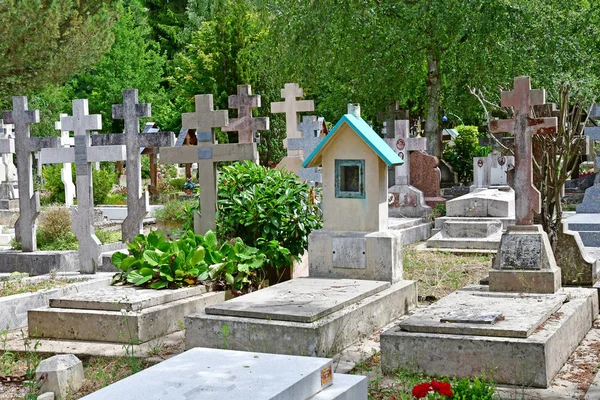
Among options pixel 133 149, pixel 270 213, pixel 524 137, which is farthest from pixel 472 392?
pixel 133 149

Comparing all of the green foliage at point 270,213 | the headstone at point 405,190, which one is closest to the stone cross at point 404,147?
the headstone at point 405,190

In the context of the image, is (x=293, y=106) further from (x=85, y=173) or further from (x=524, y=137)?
(x=524, y=137)

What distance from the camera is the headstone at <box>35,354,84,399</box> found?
563 cm

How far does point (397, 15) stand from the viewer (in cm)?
2231

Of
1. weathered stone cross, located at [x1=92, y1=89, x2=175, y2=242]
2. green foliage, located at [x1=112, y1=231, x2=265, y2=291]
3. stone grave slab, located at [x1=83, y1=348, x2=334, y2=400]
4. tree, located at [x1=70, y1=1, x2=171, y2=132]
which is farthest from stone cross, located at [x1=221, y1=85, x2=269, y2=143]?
tree, located at [x1=70, y1=1, x2=171, y2=132]

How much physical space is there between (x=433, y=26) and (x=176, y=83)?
1892cm

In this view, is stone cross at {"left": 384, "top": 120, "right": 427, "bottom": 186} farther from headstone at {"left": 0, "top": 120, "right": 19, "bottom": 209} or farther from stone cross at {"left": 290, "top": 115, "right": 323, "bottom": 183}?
headstone at {"left": 0, "top": 120, "right": 19, "bottom": 209}

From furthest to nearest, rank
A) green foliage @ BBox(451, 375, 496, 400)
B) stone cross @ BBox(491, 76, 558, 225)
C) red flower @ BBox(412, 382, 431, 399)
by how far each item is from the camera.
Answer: stone cross @ BBox(491, 76, 558, 225) → green foliage @ BBox(451, 375, 496, 400) → red flower @ BBox(412, 382, 431, 399)

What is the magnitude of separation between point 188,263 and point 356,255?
65.7 inches

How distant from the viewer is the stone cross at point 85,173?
Result: 10.2m

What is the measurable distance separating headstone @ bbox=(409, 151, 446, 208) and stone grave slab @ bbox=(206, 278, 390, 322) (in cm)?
1055

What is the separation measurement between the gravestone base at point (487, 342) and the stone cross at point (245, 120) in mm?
6116

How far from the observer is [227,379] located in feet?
→ 13.1

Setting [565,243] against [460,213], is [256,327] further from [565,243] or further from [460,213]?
[460,213]
